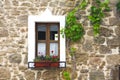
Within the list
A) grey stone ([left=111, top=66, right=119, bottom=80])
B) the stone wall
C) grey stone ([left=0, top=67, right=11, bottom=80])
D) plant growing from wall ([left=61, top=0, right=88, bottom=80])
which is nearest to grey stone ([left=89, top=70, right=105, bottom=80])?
the stone wall

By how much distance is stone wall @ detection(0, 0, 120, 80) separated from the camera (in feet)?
28.0

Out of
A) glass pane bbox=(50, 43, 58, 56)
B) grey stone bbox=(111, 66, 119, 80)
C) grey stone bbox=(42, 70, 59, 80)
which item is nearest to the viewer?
grey stone bbox=(111, 66, 119, 80)

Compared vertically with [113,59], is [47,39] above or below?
above

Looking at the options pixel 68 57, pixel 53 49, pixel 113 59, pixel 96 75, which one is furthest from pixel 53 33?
pixel 113 59

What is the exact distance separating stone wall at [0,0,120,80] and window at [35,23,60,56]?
30cm

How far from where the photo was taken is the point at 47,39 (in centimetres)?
867

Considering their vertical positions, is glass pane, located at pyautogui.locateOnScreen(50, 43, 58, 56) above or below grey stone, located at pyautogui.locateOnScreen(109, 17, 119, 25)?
below

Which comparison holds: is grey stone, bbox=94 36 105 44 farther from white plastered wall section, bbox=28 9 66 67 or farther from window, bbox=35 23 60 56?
window, bbox=35 23 60 56

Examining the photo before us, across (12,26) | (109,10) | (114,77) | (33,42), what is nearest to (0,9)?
(12,26)

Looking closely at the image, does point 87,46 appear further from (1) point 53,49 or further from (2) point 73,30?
(1) point 53,49

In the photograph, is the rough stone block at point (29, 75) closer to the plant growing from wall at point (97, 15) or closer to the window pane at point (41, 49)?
the window pane at point (41, 49)

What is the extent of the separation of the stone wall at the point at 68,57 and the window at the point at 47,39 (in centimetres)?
30

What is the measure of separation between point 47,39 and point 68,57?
2.18 feet

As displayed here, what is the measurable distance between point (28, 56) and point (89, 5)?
6.19ft
